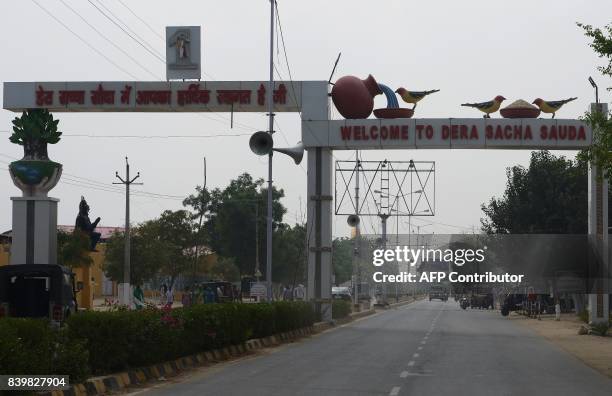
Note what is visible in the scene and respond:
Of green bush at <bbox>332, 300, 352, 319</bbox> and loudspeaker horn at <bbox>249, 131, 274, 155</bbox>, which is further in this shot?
green bush at <bbox>332, 300, 352, 319</bbox>

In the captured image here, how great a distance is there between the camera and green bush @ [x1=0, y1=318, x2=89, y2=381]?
12.8 meters

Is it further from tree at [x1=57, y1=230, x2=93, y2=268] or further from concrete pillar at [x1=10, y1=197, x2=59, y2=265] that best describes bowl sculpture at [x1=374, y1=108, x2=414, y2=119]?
tree at [x1=57, y1=230, x2=93, y2=268]

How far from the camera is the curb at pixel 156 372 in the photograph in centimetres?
1614

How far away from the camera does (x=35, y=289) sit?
25766mm

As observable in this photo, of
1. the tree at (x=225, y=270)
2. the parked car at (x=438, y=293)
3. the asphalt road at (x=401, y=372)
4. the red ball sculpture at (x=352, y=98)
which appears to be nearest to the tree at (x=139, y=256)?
the tree at (x=225, y=270)

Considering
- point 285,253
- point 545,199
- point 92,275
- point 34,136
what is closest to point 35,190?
point 34,136

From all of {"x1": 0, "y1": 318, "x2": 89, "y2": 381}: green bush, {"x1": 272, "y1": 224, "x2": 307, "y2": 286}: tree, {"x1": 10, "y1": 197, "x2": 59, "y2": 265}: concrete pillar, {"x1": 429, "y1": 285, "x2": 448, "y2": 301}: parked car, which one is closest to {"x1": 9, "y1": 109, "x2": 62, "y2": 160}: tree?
{"x1": 10, "y1": 197, "x2": 59, "y2": 265}: concrete pillar

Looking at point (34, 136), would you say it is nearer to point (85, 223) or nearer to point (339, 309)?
point (85, 223)

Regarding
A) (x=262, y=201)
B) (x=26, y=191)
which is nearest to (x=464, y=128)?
(x=26, y=191)

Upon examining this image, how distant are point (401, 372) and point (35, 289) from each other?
1031cm

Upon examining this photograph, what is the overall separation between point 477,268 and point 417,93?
4044 cm

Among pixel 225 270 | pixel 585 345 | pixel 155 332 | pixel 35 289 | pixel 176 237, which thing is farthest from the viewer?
pixel 225 270

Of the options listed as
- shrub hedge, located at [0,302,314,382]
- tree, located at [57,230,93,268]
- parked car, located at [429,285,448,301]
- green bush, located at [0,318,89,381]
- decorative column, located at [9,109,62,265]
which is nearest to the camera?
green bush, located at [0,318,89,381]

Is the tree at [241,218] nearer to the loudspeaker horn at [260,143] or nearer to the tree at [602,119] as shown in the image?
the loudspeaker horn at [260,143]
